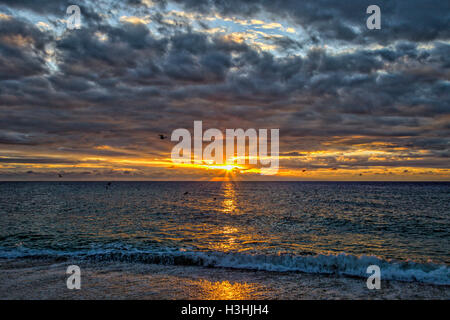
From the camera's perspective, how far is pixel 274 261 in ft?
55.2

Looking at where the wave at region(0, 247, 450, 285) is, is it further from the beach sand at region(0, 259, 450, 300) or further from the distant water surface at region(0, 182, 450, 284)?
the beach sand at region(0, 259, 450, 300)

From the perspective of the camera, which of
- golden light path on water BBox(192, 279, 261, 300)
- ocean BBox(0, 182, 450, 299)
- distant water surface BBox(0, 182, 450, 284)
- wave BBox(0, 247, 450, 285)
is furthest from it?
distant water surface BBox(0, 182, 450, 284)

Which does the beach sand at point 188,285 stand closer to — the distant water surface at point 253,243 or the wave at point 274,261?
the wave at point 274,261

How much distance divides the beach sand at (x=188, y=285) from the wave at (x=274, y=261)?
94 centimetres

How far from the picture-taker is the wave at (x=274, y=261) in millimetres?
14570

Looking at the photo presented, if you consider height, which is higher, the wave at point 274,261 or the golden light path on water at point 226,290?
the golden light path on water at point 226,290

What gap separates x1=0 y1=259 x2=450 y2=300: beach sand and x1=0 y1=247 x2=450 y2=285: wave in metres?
0.94

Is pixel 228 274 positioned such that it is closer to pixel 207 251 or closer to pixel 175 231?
pixel 207 251

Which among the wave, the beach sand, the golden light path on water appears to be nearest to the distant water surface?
the wave

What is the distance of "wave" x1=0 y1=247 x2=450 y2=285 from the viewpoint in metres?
14.6

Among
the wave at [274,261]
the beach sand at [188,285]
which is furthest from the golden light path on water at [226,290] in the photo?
the wave at [274,261]

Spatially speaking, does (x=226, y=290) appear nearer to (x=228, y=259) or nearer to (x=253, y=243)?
(x=228, y=259)

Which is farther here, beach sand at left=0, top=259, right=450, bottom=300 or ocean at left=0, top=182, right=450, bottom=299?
ocean at left=0, top=182, right=450, bottom=299
